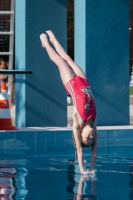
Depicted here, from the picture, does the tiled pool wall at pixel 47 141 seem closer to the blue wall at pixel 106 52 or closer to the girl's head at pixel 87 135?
the blue wall at pixel 106 52

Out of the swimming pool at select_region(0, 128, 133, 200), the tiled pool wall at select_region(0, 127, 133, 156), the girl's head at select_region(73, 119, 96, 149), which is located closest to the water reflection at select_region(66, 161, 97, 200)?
the swimming pool at select_region(0, 128, 133, 200)

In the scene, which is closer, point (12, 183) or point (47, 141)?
point (12, 183)

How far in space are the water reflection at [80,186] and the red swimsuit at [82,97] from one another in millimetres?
697

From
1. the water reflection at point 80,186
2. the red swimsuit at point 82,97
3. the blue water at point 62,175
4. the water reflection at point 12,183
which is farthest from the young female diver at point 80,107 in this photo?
the water reflection at point 12,183

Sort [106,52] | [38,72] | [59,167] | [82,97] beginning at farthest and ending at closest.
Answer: [38,72] → [106,52] → [59,167] → [82,97]

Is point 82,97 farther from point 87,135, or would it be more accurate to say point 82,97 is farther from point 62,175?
point 62,175

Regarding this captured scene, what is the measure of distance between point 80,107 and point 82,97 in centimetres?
17

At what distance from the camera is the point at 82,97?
8.04m

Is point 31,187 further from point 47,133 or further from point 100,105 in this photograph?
point 100,105

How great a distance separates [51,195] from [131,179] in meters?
1.31

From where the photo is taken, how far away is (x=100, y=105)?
10.5m

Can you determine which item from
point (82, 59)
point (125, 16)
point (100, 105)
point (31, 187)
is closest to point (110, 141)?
point (100, 105)

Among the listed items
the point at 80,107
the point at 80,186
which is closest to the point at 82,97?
the point at 80,107

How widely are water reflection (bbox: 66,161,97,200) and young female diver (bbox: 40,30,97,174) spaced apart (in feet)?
0.52
